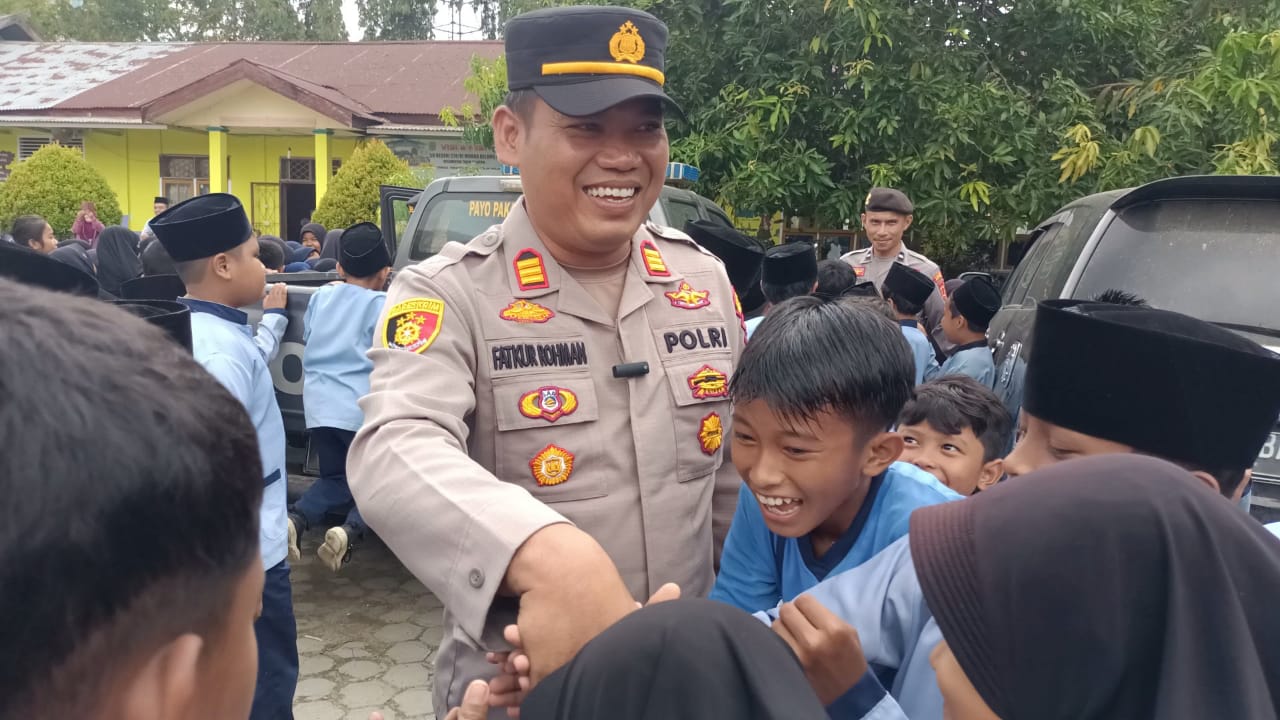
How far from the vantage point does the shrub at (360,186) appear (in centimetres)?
1280

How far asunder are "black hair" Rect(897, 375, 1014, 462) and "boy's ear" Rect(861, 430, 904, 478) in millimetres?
964

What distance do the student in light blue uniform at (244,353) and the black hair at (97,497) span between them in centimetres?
207

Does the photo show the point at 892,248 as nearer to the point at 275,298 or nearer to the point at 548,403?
the point at 275,298

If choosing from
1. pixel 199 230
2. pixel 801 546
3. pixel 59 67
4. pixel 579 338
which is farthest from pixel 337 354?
pixel 59 67

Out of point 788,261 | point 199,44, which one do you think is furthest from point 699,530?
point 199,44

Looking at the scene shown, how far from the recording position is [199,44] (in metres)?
20.9

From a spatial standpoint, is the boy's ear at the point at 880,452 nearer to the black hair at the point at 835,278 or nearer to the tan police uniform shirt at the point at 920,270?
the black hair at the point at 835,278

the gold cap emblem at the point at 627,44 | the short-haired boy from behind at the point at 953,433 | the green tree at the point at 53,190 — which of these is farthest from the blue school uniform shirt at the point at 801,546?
the green tree at the point at 53,190

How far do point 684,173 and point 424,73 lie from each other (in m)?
12.4

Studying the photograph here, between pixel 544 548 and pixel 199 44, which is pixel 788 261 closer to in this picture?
pixel 544 548

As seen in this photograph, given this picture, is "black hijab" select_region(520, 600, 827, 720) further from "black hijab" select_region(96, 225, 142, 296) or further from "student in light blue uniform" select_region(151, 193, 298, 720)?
"black hijab" select_region(96, 225, 142, 296)

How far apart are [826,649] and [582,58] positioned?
3.37 ft

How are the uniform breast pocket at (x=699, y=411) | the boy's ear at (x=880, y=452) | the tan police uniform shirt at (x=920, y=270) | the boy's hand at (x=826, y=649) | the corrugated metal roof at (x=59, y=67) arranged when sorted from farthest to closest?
the corrugated metal roof at (x=59, y=67) < the tan police uniform shirt at (x=920, y=270) < the uniform breast pocket at (x=699, y=411) < the boy's ear at (x=880, y=452) < the boy's hand at (x=826, y=649)

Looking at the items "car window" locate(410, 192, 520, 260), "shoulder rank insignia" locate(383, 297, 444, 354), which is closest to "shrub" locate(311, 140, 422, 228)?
"car window" locate(410, 192, 520, 260)
